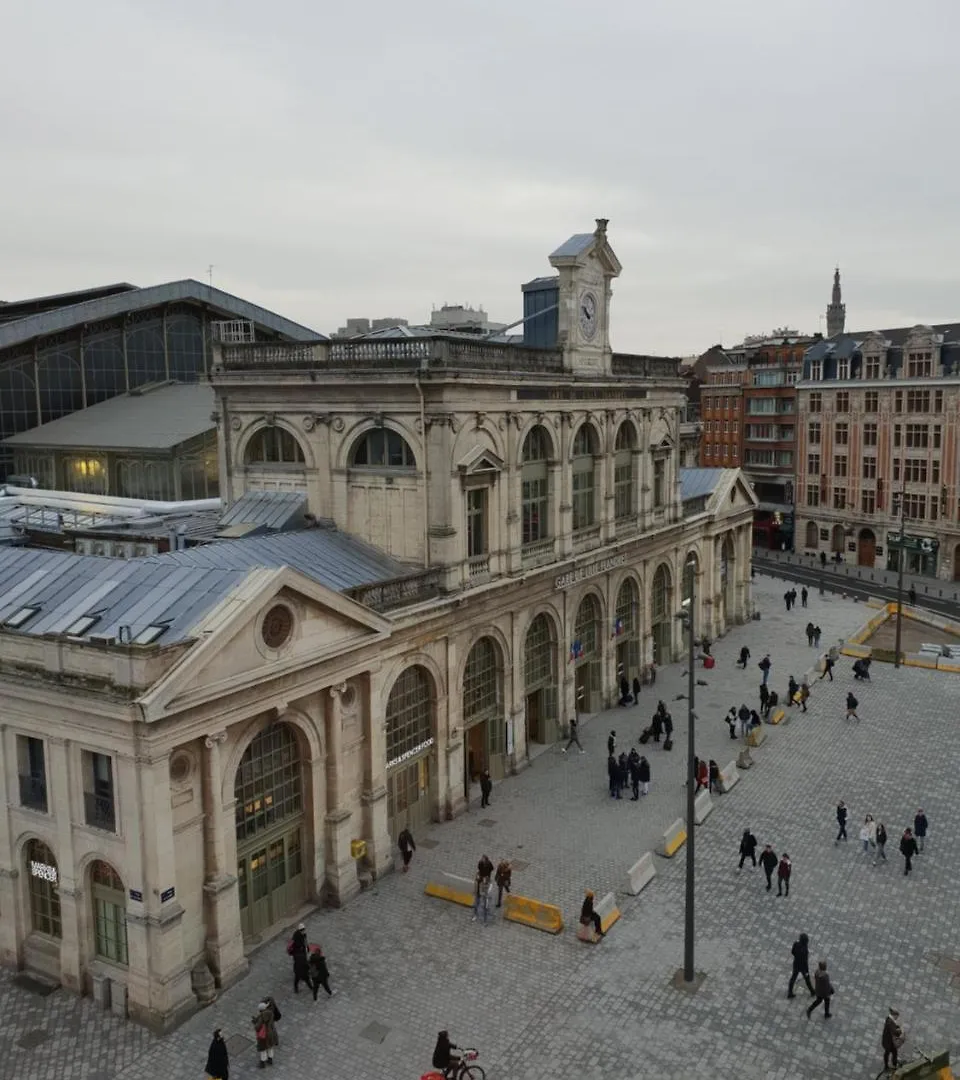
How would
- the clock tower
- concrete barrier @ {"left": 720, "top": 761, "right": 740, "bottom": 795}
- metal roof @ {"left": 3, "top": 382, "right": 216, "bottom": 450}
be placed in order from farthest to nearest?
metal roof @ {"left": 3, "top": 382, "right": 216, "bottom": 450}, the clock tower, concrete barrier @ {"left": 720, "top": 761, "right": 740, "bottom": 795}

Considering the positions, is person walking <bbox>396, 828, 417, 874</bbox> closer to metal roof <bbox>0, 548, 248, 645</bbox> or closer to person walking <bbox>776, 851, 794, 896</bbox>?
metal roof <bbox>0, 548, 248, 645</bbox>

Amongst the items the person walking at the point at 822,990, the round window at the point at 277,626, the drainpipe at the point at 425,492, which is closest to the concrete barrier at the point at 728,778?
the person walking at the point at 822,990

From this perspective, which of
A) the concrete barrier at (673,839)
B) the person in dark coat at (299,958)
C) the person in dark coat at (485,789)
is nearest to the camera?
the person in dark coat at (299,958)

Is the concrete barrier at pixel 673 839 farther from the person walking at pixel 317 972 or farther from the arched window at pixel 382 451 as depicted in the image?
the arched window at pixel 382 451

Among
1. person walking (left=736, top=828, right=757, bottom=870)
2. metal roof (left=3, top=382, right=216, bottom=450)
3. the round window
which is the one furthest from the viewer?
metal roof (left=3, top=382, right=216, bottom=450)

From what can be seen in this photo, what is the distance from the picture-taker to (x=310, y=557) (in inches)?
1188

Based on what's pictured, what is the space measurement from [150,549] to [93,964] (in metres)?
13.0

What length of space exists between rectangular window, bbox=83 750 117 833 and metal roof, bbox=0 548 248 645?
2.73 meters

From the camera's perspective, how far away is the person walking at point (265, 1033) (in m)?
20.3

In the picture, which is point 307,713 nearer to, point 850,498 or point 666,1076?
point 666,1076

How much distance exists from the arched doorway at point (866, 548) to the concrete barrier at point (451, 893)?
60329 millimetres

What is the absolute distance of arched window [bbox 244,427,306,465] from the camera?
3406 cm

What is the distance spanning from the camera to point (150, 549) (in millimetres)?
31672

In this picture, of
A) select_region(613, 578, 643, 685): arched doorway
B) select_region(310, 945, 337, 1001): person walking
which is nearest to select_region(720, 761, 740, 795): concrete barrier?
select_region(613, 578, 643, 685): arched doorway
